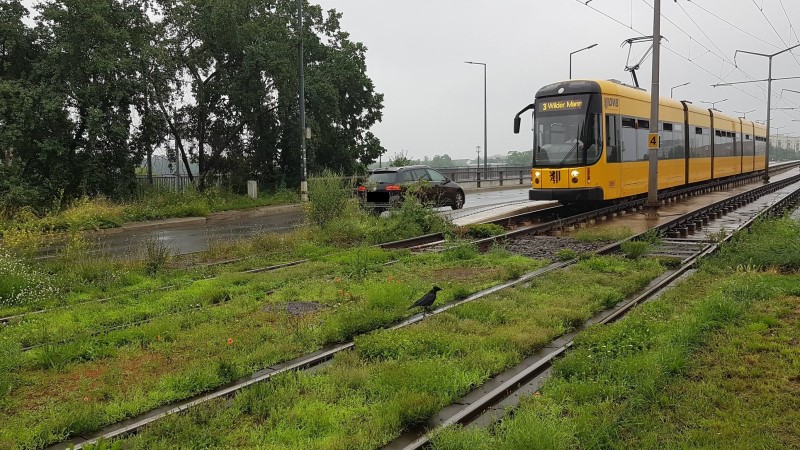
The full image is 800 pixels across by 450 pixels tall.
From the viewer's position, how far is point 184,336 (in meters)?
6.78

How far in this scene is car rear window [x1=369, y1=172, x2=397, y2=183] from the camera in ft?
67.1

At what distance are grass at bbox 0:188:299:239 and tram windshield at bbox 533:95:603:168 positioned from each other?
1261 centimetres

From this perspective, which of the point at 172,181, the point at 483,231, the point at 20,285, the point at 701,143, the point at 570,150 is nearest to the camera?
the point at 20,285

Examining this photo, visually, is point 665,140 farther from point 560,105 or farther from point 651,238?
point 651,238

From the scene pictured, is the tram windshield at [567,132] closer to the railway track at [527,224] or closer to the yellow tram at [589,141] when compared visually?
the yellow tram at [589,141]

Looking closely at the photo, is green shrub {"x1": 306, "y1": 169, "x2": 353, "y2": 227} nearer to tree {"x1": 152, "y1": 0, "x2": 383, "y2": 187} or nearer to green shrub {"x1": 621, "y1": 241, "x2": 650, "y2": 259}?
green shrub {"x1": 621, "y1": 241, "x2": 650, "y2": 259}

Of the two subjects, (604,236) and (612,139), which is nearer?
(604,236)

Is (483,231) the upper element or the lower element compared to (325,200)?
lower

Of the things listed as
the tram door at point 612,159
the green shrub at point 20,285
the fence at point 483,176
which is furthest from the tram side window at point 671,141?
the green shrub at point 20,285

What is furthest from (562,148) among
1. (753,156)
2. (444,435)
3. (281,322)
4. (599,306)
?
(753,156)

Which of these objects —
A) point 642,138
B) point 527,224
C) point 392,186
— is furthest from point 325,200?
point 642,138

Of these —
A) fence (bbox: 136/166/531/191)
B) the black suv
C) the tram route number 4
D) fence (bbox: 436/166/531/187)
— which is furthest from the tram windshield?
fence (bbox: 436/166/531/187)

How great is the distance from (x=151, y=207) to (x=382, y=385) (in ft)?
62.3

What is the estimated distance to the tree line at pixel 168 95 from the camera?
20219mm
